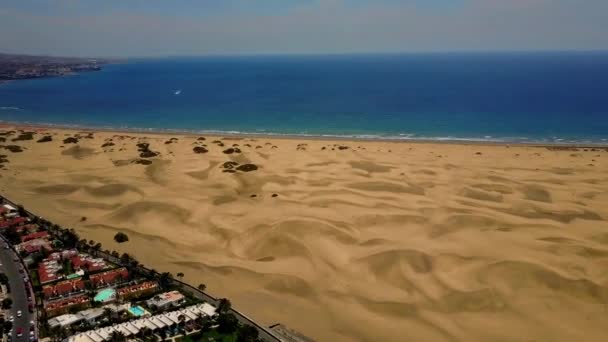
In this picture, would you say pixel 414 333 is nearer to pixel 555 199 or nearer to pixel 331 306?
pixel 331 306

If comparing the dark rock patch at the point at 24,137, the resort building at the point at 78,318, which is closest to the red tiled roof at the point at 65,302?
the resort building at the point at 78,318

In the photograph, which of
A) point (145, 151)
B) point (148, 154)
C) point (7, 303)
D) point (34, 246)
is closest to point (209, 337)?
→ point (7, 303)

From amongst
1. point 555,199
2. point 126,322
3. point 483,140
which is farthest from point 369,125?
point 126,322

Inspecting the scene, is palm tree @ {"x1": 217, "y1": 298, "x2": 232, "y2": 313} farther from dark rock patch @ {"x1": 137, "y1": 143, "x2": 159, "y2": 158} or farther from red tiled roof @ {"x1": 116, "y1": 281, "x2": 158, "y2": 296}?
dark rock patch @ {"x1": 137, "y1": 143, "x2": 159, "y2": 158}

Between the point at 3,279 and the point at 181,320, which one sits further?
the point at 3,279

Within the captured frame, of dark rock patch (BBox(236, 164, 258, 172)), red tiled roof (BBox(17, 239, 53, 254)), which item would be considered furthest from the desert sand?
red tiled roof (BBox(17, 239, 53, 254))

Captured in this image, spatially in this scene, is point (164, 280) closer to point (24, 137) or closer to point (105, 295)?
point (105, 295)

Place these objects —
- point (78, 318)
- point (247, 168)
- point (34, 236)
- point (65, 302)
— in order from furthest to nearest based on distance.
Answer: point (247, 168)
point (34, 236)
point (65, 302)
point (78, 318)
